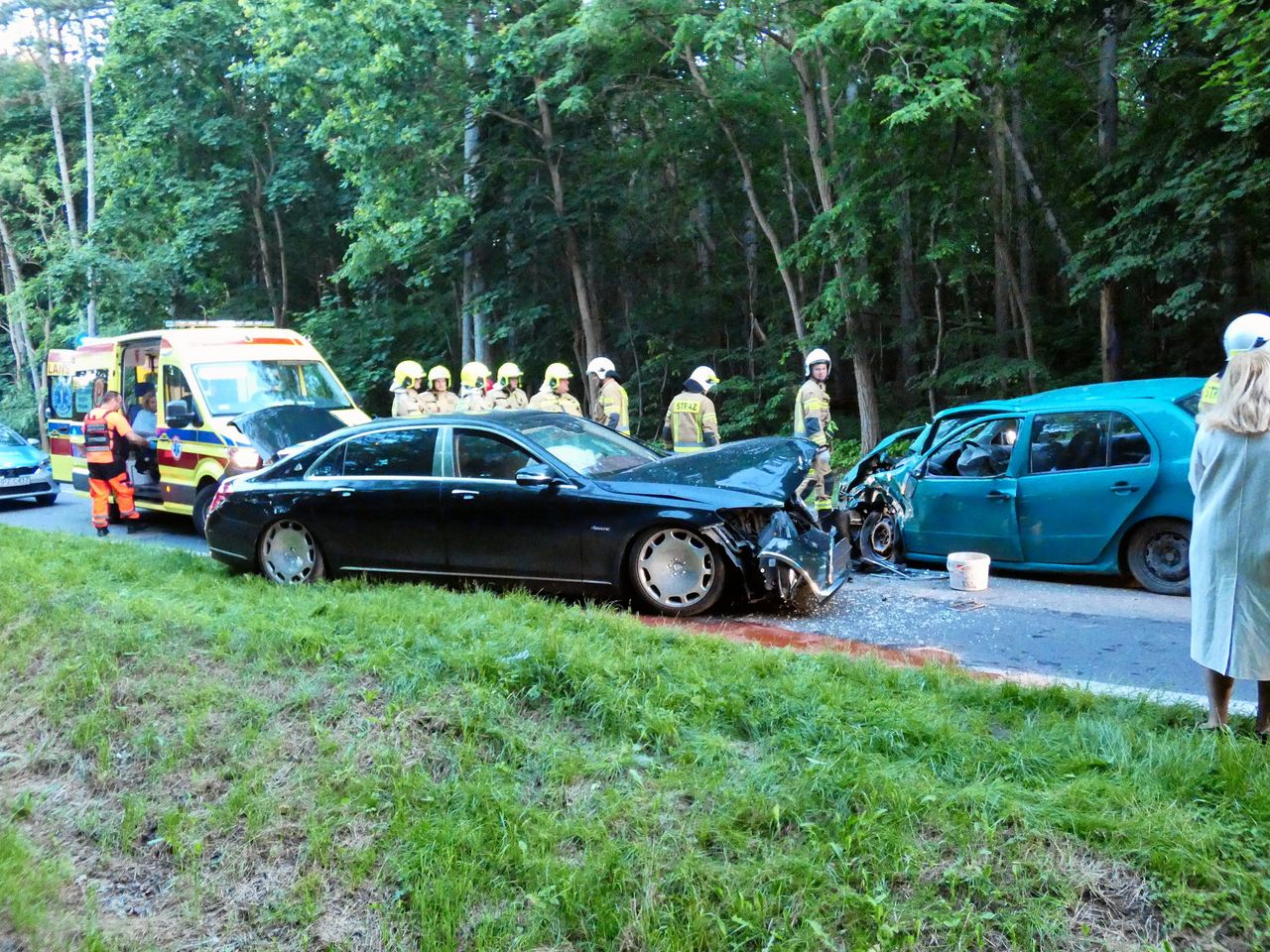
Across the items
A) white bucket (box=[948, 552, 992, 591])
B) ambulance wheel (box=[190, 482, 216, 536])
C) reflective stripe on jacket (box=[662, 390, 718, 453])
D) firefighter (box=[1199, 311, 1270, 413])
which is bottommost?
white bucket (box=[948, 552, 992, 591])

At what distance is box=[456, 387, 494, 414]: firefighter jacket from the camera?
14023 millimetres

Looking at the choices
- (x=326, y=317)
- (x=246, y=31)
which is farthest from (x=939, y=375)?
(x=246, y=31)

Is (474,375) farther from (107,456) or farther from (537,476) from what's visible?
(537,476)

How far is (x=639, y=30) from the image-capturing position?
16.1 metres

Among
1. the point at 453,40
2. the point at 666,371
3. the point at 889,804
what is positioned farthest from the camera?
the point at 666,371

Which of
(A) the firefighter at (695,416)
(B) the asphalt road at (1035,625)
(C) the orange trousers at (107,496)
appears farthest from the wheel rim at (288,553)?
(C) the orange trousers at (107,496)

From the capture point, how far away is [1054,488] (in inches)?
330

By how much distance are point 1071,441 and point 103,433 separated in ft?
33.7

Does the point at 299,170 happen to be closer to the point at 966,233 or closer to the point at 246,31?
the point at 246,31

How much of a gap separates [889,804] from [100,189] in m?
33.2

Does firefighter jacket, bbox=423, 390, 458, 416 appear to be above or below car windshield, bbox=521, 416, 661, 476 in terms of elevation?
above

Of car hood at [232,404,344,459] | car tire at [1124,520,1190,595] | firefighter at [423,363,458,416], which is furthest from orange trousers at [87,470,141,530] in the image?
car tire at [1124,520,1190,595]

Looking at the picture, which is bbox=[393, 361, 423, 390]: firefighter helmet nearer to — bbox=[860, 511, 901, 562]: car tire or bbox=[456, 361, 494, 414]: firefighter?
bbox=[456, 361, 494, 414]: firefighter

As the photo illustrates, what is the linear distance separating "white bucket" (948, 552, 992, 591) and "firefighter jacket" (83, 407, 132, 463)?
941 centimetres
